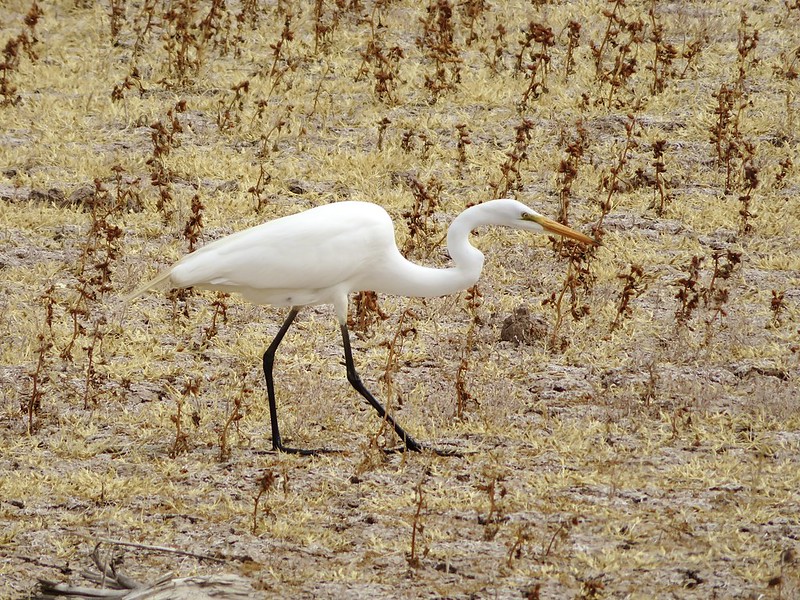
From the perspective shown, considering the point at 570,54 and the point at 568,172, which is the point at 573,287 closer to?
the point at 568,172

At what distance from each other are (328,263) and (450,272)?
0.60 metres

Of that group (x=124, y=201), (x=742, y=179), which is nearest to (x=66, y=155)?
(x=124, y=201)

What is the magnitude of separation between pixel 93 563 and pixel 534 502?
1.77m

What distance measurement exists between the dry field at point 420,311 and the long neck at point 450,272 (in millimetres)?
293

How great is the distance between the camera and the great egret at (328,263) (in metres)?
5.89

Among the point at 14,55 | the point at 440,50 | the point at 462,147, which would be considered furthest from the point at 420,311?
the point at 14,55

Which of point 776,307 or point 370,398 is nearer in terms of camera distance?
point 370,398

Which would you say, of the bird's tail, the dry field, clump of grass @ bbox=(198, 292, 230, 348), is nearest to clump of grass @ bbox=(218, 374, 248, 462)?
the dry field

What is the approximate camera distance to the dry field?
5.10 meters

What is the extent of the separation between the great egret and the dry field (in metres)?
0.31

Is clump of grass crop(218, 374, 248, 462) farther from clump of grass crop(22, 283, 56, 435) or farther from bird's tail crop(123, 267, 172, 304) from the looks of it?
clump of grass crop(22, 283, 56, 435)

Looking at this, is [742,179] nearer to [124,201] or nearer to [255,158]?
[255,158]

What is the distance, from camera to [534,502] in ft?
17.7

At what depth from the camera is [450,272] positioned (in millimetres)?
6141
